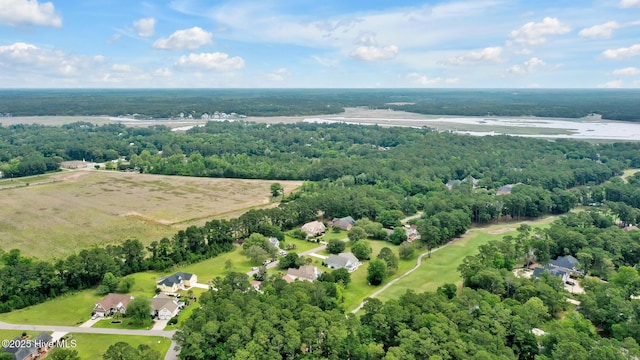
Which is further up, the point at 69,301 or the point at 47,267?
the point at 47,267

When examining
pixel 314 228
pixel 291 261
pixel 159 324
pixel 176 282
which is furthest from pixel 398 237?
pixel 159 324

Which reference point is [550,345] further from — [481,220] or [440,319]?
[481,220]

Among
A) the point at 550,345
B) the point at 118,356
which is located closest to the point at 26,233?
the point at 118,356

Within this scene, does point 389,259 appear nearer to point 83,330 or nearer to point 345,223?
point 345,223

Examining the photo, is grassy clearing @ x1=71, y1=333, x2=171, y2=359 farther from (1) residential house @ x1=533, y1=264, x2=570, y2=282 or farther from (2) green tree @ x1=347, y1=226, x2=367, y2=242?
(1) residential house @ x1=533, y1=264, x2=570, y2=282

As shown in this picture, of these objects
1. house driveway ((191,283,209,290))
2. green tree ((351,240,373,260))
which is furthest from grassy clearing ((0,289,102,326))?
green tree ((351,240,373,260))
